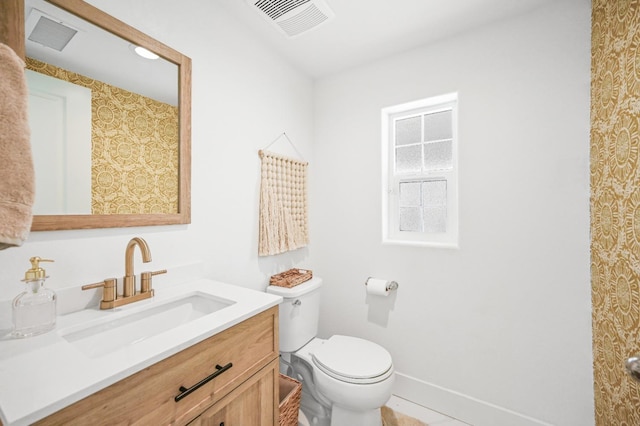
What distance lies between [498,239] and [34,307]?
80.2 inches

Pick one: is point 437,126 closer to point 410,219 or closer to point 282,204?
point 410,219

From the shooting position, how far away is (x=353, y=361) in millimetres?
1472

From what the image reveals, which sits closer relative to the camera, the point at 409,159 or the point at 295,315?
the point at 295,315

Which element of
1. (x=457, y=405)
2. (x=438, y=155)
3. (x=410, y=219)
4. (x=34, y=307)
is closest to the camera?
A: (x=34, y=307)

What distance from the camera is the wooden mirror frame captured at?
2.77ft

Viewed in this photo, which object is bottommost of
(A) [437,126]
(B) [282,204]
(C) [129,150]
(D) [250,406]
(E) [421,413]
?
(E) [421,413]

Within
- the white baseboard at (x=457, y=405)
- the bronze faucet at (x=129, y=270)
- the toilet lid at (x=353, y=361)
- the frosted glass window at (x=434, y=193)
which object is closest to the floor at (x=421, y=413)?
the white baseboard at (x=457, y=405)

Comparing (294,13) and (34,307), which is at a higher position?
(294,13)

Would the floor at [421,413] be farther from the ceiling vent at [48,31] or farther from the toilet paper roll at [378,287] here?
the ceiling vent at [48,31]

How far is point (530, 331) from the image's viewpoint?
1502 mm

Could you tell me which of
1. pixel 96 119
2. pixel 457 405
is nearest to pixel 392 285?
pixel 457 405

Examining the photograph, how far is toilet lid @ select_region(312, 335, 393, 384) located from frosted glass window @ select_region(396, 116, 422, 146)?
141 cm

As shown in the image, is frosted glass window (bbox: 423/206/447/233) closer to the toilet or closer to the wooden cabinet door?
the toilet

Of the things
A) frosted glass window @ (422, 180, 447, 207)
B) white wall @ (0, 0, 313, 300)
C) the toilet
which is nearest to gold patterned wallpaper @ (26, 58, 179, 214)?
white wall @ (0, 0, 313, 300)
